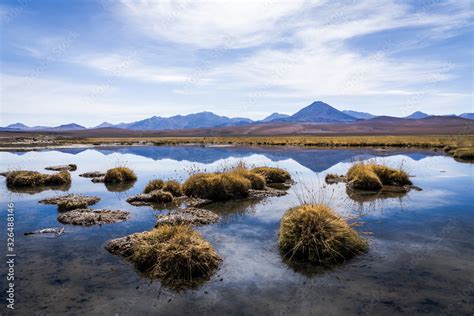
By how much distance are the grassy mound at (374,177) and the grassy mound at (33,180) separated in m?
16.6

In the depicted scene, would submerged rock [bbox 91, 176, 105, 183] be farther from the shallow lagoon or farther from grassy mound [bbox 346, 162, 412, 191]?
grassy mound [bbox 346, 162, 412, 191]

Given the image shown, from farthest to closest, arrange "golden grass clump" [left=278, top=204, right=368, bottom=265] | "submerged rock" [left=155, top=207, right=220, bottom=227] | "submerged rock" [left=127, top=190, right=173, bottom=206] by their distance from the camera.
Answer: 1. "submerged rock" [left=127, top=190, right=173, bottom=206]
2. "submerged rock" [left=155, top=207, right=220, bottom=227]
3. "golden grass clump" [left=278, top=204, right=368, bottom=265]

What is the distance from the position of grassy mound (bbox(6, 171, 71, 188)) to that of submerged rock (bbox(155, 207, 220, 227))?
11613 mm

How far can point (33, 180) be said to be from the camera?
72.3ft

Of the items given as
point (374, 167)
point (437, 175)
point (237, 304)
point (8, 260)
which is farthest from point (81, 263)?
point (437, 175)

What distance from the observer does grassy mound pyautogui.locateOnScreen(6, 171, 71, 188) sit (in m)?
21.6

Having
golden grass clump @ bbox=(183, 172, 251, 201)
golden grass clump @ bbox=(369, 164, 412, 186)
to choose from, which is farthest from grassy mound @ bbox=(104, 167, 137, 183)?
golden grass clump @ bbox=(369, 164, 412, 186)

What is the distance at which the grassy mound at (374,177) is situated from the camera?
19.3 metres

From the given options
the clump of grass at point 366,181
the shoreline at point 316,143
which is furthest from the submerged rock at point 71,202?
the shoreline at point 316,143

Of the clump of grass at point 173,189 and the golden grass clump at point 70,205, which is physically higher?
the clump of grass at point 173,189

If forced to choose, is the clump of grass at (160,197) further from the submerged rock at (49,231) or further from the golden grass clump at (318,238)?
the golden grass clump at (318,238)

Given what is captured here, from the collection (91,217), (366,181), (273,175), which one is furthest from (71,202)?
(366,181)

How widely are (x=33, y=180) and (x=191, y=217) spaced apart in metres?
13.7

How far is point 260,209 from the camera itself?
1494cm
